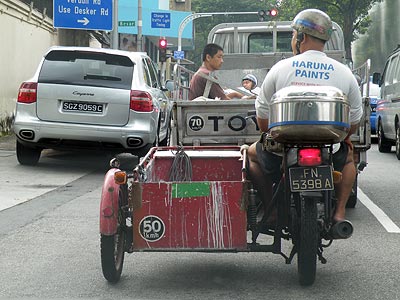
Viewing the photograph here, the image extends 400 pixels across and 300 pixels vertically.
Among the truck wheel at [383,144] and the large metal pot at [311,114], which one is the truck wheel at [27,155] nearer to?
the truck wheel at [383,144]

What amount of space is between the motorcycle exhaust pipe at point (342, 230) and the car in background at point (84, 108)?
7.55 meters

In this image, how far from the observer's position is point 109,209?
19.3 ft

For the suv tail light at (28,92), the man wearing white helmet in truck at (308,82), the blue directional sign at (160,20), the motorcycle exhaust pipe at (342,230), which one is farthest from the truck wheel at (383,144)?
the blue directional sign at (160,20)

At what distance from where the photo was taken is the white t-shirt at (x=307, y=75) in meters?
5.93

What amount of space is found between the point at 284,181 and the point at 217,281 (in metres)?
0.85

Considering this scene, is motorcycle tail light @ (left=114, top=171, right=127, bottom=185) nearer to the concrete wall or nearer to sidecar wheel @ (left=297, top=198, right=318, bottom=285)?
sidecar wheel @ (left=297, top=198, right=318, bottom=285)

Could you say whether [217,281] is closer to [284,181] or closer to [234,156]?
[284,181]

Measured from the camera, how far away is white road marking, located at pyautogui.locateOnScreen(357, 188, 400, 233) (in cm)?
855

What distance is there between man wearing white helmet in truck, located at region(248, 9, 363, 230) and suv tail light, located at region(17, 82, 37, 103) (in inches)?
292

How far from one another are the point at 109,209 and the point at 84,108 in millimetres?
7466

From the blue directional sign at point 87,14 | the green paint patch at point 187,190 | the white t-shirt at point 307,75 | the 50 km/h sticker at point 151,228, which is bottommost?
the 50 km/h sticker at point 151,228

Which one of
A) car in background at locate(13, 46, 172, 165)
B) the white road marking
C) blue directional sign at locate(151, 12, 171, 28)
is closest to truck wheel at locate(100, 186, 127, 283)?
the white road marking

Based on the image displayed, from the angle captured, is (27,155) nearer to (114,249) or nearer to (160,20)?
(114,249)

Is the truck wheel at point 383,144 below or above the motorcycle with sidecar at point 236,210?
below
